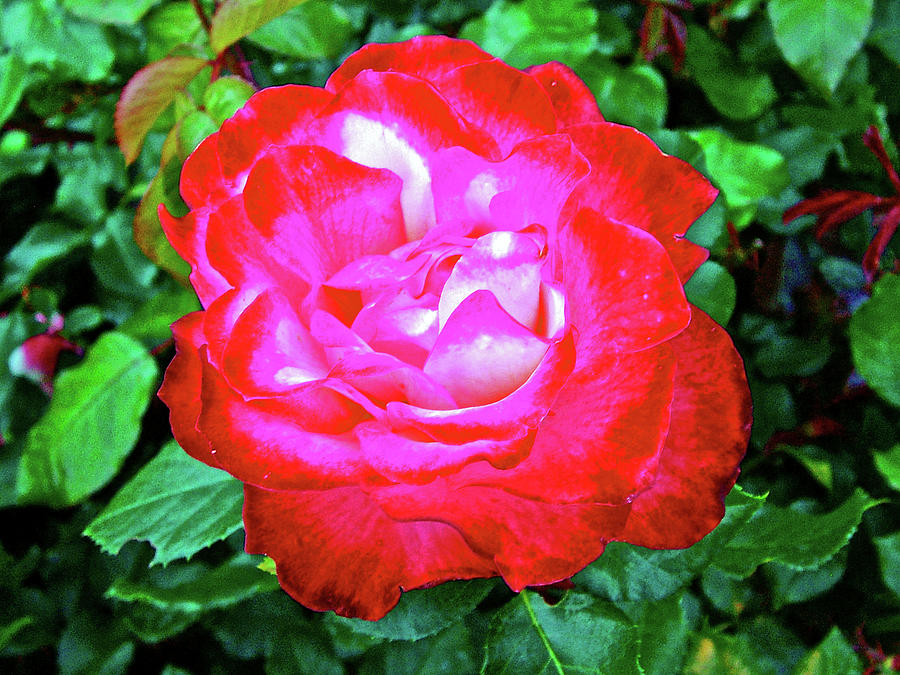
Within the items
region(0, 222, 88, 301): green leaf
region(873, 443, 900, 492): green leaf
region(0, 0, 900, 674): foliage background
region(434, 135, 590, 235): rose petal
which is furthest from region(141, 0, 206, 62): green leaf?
region(873, 443, 900, 492): green leaf

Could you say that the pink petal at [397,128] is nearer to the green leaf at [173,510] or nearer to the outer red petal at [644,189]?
the outer red petal at [644,189]

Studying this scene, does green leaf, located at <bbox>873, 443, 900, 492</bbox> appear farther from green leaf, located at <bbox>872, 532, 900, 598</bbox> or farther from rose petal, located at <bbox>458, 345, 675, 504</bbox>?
rose petal, located at <bbox>458, 345, 675, 504</bbox>

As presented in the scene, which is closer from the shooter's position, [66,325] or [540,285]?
[540,285]

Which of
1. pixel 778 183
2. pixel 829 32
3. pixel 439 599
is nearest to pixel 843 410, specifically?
pixel 778 183

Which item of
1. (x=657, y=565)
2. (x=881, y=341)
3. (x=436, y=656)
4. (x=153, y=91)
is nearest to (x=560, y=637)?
(x=657, y=565)

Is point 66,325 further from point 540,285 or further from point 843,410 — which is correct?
point 843,410

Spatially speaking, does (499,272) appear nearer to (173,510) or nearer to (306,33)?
(173,510)
